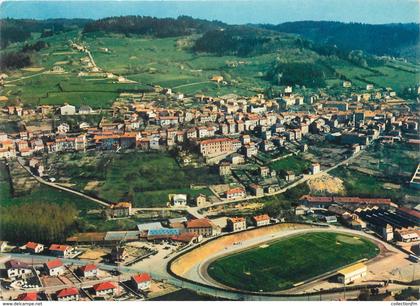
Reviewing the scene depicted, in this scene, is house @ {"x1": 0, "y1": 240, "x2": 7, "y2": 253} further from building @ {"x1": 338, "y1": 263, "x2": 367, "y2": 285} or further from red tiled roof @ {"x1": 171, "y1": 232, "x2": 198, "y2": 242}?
building @ {"x1": 338, "y1": 263, "x2": 367, "y2": 285}

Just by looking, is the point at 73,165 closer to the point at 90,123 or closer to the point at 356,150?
the point at 90,123

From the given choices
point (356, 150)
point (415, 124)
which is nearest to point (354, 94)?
point (415, 124)

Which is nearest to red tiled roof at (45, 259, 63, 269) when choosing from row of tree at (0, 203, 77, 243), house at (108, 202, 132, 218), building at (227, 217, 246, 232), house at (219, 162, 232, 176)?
row of tree at (0, 203, 77, 243)

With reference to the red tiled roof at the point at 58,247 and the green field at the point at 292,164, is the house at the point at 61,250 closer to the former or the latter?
the red tiled roof at the point at 58,247

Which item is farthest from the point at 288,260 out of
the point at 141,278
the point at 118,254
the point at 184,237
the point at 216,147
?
the point at 216,147

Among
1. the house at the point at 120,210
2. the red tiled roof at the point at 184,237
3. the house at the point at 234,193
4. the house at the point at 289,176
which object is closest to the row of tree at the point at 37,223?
the house at the point at 120,210

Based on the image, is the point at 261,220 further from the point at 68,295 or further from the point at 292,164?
the point at 68,295

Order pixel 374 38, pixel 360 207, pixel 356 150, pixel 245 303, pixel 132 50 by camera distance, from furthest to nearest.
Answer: pixel 374 38 → pixel 132 50 → pixel 356 150 → pixel 360 207 → pixel 245 303
